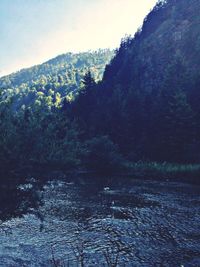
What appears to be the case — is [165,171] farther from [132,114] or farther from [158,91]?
[158,91]

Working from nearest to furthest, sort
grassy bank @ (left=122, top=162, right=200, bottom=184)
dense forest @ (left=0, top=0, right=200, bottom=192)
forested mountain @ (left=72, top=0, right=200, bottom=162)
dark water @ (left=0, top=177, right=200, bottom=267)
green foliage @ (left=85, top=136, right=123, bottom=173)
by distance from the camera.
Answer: dense forest @ (left=0, top=0, right=200, bottom=192), dark water @ (left=0, top=177, right=200, bottom=267), grassy bank @ (left=122, top=162, right=200, bottom=184), green foliage @ (left=85, top=136, right=123, bottom=173), forested mountain @ (left=72, top=0, right=200, bottom=162)

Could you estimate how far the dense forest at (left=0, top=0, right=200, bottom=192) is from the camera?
22250 millimetres

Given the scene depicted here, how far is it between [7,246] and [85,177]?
130ft

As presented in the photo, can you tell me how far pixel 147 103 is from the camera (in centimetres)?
9094

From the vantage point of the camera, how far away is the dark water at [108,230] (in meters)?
23.4

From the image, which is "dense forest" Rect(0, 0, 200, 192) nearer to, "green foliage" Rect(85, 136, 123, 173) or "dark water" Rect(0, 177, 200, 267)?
"green foliage" Rect(85, 136, 123, 173)

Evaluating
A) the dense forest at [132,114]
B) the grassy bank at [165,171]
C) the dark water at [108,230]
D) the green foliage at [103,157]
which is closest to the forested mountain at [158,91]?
the dense forest at [132,114]

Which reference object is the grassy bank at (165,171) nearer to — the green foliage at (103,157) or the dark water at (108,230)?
the green foliage at (103,157)

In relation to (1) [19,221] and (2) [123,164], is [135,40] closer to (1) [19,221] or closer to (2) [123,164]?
(2) [123,164]

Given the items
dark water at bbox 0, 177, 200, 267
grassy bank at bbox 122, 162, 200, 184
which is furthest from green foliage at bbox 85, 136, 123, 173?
dark water at bbox 0, 177, 200, 267

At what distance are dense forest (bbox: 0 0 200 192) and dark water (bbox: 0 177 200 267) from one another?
6.47m

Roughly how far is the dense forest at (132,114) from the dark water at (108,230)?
21.2ft

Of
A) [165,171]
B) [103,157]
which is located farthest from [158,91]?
[165,171]

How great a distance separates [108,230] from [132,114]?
62613mm
